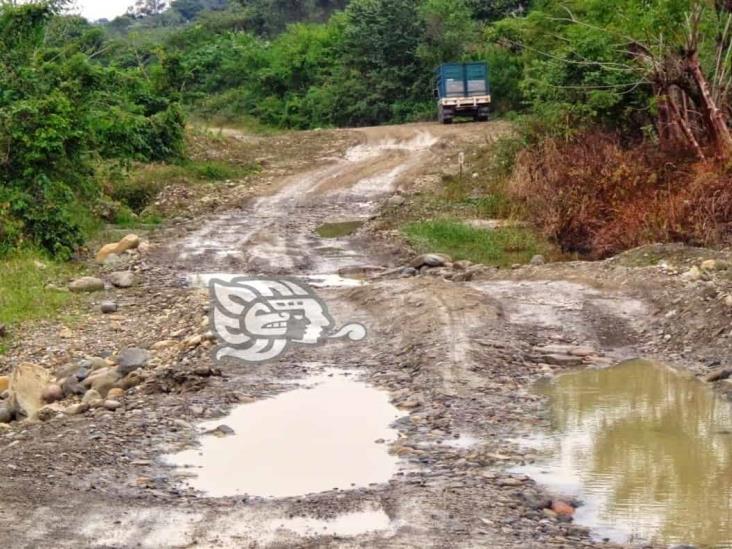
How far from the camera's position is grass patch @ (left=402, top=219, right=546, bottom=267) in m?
16.2

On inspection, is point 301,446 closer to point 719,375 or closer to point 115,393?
point 115,393

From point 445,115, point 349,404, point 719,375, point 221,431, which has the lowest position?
point 719,375

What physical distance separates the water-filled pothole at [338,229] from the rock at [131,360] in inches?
332

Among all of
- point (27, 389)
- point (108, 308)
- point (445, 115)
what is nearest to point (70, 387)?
point (27, 389)

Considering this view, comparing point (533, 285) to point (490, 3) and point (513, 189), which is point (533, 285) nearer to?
point (513, 189)

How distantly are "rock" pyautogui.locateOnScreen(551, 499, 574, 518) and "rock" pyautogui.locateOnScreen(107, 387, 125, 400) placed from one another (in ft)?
14.9

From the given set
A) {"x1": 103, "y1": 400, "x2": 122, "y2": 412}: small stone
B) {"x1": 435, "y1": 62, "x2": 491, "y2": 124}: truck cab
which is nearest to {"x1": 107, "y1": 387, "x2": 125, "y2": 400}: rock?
{"x1": 103, "y1": 400, "x2": 122, "y2": 412}: small stone

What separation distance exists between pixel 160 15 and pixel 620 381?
90.4 metres

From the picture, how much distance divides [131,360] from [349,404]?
2569 mm

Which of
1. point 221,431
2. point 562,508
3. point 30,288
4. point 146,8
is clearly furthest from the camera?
point 146,8

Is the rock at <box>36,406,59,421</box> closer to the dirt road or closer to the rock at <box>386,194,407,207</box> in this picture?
the dirt road

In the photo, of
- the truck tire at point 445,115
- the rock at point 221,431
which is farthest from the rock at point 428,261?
the truck tire at point 445,115

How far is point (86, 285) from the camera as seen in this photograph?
1487 cm

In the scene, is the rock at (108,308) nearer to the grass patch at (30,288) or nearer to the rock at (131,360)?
the grass patch at (30,288)
